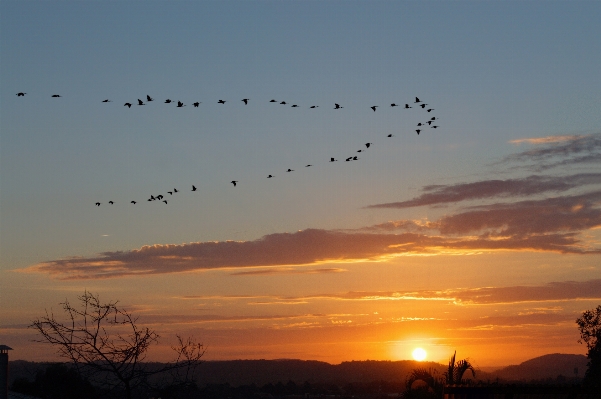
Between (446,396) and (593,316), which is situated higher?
(593,316)

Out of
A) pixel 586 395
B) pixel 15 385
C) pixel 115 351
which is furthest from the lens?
pixel 15 385

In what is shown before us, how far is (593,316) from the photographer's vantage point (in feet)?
184

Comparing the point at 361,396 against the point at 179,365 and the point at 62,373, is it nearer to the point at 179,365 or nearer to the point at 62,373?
the point at 62,373

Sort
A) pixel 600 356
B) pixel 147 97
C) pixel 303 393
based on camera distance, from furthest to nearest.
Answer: pixel 303 393, pixel 600 356, pixel 147 97

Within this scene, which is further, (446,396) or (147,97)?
(147,97)

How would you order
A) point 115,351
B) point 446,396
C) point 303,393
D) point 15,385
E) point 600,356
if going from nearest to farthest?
point 115,351 < point 446,396 < point 600,356 < point 15,385 < point 303,393

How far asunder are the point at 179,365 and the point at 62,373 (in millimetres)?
65411

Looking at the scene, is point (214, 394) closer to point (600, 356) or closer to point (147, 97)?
point (600, 356)

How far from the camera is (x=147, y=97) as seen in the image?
40.8 m

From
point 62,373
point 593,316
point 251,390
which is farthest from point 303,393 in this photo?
point 593,316

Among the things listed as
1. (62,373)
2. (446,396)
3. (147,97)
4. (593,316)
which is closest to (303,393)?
(62,373)

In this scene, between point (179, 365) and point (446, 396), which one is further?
point (446, 396)

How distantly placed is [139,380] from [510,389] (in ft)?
34.8

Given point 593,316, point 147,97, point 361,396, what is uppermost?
point 147,97
